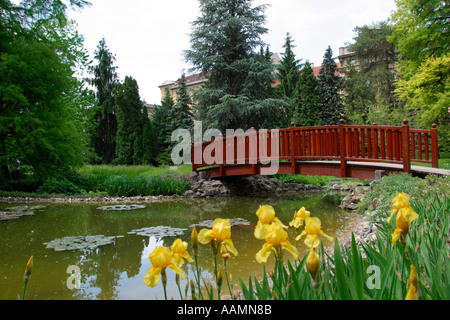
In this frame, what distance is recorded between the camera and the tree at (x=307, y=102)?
1919cm

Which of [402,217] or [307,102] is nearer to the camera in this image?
[402,217]

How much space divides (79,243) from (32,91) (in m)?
5.91

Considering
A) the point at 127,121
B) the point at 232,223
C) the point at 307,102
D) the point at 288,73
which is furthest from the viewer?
the point at 288,73

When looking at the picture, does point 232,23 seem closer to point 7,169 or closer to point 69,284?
point 7,169

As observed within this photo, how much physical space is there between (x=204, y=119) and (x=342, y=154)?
9067mm

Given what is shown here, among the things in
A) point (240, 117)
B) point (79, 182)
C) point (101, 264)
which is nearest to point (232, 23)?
point (240, 117)

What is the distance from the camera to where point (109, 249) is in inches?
156

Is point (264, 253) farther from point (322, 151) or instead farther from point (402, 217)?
point (322, 151)

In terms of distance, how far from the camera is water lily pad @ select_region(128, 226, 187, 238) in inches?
184

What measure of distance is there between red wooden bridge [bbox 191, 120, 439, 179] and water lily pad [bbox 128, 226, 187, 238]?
428 centimetres

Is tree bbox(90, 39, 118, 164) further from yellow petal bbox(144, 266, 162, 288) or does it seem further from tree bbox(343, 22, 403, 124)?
yellow petal bbox(144, 266, 162, 288)

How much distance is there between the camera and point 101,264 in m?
3.40
